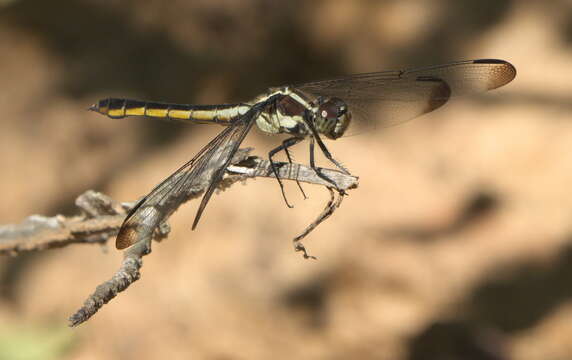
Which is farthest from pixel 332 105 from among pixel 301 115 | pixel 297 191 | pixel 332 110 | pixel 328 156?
pixel 297 191

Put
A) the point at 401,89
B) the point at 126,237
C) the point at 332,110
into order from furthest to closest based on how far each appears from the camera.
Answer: the point at 401,89 → the point at 332,110 → the point at 126,237

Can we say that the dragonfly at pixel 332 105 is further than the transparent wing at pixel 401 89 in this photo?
No

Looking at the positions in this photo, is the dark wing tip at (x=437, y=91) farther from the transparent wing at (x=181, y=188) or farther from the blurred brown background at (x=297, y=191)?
the blurred brown background at (x=297, y=191)

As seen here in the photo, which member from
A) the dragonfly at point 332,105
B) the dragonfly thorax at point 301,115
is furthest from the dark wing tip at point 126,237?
the dragonfly thorax at point 301,115

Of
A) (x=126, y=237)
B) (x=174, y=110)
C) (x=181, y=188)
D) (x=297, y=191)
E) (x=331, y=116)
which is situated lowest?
(x=126, y=237)

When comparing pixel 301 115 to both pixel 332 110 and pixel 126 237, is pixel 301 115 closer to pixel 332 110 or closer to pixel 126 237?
pixel 332 110

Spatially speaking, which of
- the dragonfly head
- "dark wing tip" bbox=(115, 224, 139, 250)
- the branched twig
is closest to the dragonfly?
the dragonfly head
